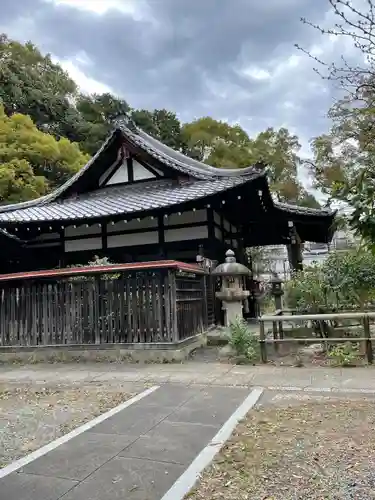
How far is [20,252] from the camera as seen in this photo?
13.4m

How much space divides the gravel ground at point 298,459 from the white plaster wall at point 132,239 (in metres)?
7.87

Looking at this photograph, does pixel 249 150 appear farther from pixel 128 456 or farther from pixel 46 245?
pixel 128 456

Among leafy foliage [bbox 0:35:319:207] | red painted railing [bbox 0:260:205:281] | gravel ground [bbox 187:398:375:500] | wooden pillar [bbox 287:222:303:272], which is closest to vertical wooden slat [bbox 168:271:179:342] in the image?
red painted railing [bbox 0:260:205:281]

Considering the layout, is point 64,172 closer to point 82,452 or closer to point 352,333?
point 352,333

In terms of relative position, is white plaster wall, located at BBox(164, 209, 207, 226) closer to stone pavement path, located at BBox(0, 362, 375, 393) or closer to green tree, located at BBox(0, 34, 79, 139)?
stone pavement path, located at BBox(0, 362, 375, 393)

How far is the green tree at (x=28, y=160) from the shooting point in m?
19.5

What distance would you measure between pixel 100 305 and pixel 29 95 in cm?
3136

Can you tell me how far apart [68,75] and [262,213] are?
4108 centimetres

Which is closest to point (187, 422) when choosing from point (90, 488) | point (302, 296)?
point (90, 488)

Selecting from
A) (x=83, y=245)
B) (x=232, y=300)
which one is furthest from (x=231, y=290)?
(x=83, y=245)

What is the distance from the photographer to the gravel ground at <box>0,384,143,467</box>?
3.58m

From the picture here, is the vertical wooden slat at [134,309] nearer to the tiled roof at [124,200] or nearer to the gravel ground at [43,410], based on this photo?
the gravel ground at [43,410]

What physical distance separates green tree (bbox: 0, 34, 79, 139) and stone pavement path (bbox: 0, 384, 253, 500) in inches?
1247

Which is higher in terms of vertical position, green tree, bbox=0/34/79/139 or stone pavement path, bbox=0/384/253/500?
green tree, bbox=0/34/79/139
